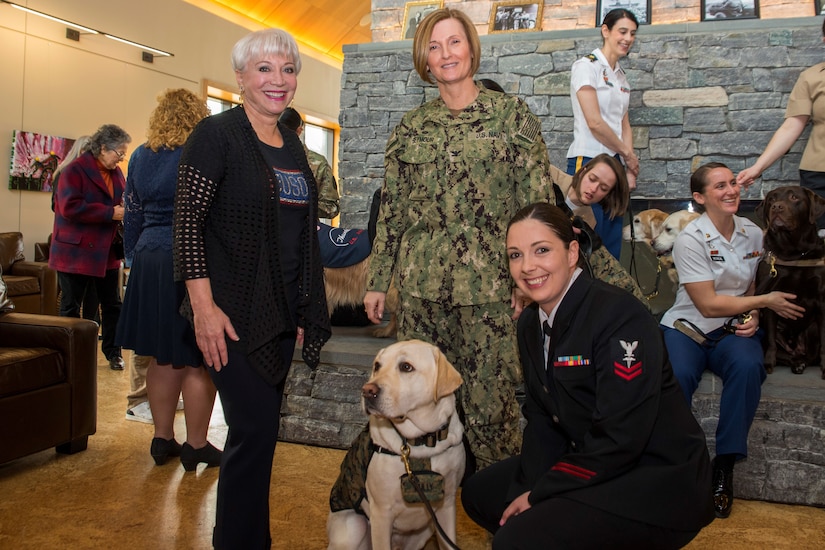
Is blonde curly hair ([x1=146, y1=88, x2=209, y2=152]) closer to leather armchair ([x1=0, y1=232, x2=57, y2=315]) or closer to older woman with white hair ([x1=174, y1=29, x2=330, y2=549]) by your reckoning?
older woman with white hair ([x1=174, y1=29, x2=330, y2=549])

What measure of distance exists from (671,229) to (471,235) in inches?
94.7

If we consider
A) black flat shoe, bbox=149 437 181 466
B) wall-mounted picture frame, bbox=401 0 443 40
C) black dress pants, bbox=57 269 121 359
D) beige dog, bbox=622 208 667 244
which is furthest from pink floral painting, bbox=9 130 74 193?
beige dog, bbox=622 208 667 244

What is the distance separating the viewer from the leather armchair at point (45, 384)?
273cm

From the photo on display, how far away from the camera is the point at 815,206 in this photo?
282 centimetres

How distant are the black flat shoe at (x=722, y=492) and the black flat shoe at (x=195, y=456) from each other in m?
1.98

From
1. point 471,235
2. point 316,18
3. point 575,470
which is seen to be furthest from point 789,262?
point 316,18

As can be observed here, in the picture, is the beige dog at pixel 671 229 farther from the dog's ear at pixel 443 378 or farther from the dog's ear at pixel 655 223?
the dog's ear at pixel 443 378

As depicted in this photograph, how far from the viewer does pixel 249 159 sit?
1688 millimetres

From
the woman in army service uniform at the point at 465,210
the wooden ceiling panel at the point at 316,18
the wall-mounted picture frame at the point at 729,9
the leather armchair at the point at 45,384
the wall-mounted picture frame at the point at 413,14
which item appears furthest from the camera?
the wooden ceiling panel at the point at 316,18

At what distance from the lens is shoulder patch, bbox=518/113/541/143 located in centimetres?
208

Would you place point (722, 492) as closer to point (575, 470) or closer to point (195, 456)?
point (575, 470)

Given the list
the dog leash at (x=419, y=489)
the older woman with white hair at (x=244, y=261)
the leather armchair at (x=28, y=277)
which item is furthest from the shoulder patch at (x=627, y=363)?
the leather armchair at (x=28, y=277)

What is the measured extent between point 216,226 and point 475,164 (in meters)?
0.79

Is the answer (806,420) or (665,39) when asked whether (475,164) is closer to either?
(806,420)
